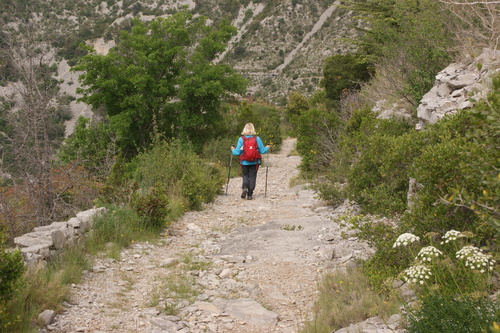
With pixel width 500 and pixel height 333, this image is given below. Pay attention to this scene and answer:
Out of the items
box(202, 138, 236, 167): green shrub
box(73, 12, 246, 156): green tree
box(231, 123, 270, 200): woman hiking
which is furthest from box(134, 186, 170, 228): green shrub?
box(73, 12, 246, 156): green tree

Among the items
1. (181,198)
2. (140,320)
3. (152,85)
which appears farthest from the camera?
(152,85)

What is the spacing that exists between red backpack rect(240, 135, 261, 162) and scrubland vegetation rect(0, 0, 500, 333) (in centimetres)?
122

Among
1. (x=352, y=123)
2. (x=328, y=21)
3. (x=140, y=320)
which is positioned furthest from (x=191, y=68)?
(x=328, y=21)

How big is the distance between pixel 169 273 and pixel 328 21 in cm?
5731

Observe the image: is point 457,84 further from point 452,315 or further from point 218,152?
point 218,152

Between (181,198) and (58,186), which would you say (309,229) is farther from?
(58,186)

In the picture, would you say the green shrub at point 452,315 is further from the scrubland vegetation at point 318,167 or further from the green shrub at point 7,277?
the green shrub at point 7,277

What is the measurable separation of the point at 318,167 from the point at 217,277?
27.1 ft

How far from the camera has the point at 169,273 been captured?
→ 585 cm

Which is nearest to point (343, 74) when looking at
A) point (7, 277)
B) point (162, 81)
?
point (162, 81)

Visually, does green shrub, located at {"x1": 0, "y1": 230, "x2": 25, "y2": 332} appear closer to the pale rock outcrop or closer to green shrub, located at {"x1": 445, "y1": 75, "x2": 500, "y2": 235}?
green shrub, located at {"x1": 445, "y1": 75, "x2": 500, "y2": 235}

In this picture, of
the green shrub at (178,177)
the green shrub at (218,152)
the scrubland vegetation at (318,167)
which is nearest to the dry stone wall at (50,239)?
the scrubland vegetation at (318,167)

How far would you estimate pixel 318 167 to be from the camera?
13508 millimetres

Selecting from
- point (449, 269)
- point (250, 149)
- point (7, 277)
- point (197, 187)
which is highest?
point (250, 149)
